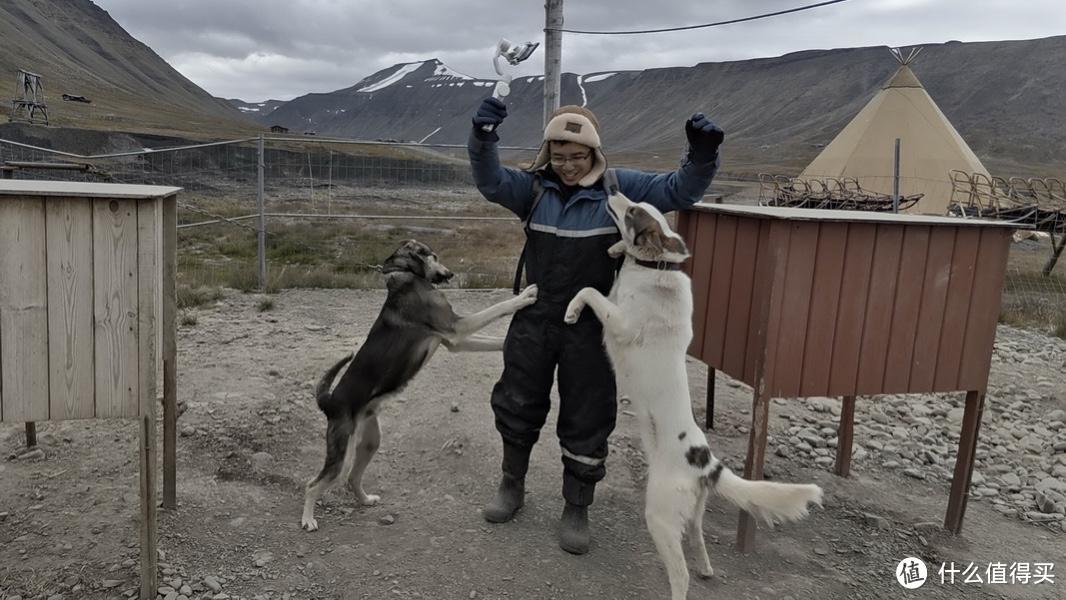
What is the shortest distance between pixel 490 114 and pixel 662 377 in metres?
1.44

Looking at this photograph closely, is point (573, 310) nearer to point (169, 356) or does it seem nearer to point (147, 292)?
point (147, 292)

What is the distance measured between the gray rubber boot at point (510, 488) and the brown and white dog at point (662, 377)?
831 millimetres

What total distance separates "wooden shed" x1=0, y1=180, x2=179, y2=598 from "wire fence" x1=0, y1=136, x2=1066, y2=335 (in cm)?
316

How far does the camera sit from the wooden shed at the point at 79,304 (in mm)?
2783

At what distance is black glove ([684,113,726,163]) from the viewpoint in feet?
10.6

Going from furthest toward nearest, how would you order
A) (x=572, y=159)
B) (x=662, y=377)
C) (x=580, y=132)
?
(x=572, y=159), (x=580, y=132), (x=662, y=377)

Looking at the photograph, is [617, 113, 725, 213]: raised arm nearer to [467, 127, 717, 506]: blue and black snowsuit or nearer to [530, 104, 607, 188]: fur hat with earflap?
[467, 127, 717, 506]: blue and black snowsuit

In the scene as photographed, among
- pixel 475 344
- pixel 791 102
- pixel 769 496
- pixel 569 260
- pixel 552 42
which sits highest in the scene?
pixel 791 102

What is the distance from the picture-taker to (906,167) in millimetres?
18500

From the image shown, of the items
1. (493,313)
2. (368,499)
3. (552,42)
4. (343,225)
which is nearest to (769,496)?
(493,313)

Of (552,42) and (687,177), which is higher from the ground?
(552,42)

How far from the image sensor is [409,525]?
12.6 ft

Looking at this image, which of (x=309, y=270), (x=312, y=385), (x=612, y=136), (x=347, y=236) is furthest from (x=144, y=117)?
(x=612, y=136)

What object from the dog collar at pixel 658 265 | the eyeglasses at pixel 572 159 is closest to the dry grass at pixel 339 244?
the eyeglasses at pixel 572 159
